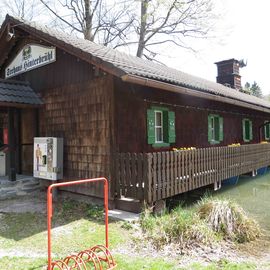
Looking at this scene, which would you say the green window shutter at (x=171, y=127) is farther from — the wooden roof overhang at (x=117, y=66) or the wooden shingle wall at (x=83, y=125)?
the wooden shingle wall at (x=83, y=125)

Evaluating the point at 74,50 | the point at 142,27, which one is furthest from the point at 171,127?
the point at 142,27

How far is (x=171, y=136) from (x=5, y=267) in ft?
22.6

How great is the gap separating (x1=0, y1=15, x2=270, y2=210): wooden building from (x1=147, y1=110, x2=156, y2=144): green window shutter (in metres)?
0.03

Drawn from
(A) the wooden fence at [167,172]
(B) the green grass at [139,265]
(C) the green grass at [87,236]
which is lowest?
(B) the green grass at [139,265]

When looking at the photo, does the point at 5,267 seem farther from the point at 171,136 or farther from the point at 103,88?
the point at 171,136

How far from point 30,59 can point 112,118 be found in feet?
13.9

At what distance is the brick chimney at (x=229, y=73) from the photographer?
25.5 m

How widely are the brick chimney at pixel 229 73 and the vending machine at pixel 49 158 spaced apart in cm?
1925

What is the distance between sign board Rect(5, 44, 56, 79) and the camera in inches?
378

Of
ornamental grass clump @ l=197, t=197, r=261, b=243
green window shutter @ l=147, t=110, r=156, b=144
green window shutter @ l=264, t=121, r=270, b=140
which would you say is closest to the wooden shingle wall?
green window shutter @ l=147, t=110, r=156, b=144

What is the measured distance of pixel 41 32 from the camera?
8.88 metres

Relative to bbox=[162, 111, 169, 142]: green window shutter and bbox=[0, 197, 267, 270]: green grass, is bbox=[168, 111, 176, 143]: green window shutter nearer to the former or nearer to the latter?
bbox=[162, 111, 169, 142]: green window shutter

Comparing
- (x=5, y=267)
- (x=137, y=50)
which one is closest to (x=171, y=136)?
(x=5, y=267)

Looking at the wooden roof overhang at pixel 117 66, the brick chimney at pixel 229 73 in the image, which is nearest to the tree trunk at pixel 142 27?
the brick chimney at pixel 229 73
